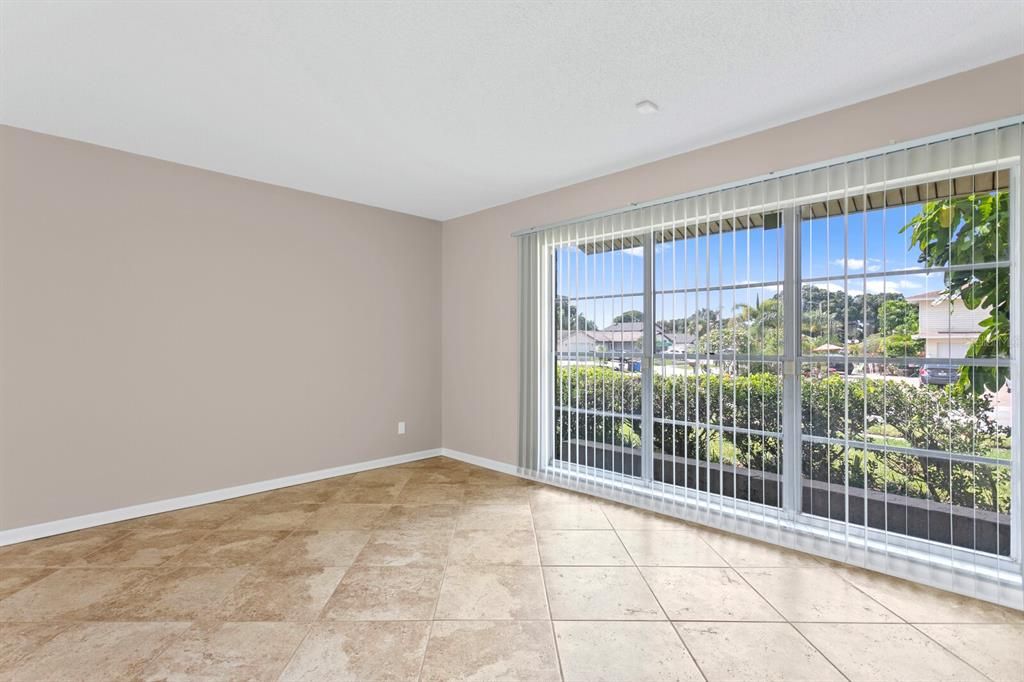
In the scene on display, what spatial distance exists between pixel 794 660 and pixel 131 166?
4.90m

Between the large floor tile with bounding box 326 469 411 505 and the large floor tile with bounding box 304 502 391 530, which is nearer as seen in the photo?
the large floor tile with bounding box 304 502 391 530

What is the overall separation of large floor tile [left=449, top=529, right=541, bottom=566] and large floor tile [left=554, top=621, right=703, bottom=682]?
2.20 ft

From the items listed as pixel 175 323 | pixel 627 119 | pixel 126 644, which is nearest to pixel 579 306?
pixel 627 119

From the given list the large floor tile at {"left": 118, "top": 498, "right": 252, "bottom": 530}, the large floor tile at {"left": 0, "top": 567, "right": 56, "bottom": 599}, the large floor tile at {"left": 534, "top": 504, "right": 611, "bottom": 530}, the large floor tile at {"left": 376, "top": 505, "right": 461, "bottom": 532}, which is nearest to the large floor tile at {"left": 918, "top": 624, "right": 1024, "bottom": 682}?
the large floor tile at {"left": 534, "top": 504, "right": 611, "bottom": 530}

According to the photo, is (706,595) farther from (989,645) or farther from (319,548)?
(319,548)

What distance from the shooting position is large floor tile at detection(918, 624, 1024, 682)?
183 centimetres

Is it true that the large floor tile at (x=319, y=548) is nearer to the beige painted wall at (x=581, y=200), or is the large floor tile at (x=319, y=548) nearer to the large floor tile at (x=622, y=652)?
the large floor tile at (x=622, y=652)

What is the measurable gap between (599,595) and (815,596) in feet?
3.52

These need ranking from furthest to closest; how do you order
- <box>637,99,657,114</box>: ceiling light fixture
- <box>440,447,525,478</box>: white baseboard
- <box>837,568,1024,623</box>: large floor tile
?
<box>440,447,525,478</box>: white baseboard < <box>637,99,657,114</box>: ceiling light fixture < <box>837,568,1024,623</box>: large floor tile

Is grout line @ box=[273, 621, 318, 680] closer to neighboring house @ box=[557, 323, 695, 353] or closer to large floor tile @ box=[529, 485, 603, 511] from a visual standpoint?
large floor tile @ box=[529, 485, 603, 511]

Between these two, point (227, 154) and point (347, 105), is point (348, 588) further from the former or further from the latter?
point (227, 154)

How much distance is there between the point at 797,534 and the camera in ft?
9.59

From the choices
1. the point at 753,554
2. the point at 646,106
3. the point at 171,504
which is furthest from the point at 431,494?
the point at 646,106

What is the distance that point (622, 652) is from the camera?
197 cm
